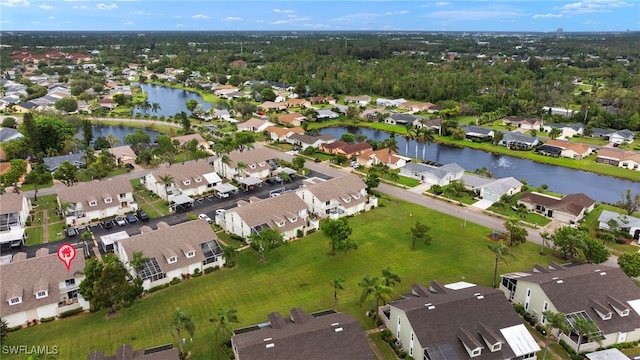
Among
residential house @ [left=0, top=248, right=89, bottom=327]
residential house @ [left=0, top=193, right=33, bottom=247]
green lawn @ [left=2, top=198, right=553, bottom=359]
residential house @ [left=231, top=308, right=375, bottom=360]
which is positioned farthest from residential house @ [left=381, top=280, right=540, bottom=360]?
residential house @ [left=0, top=193, right=33, bottom=247]

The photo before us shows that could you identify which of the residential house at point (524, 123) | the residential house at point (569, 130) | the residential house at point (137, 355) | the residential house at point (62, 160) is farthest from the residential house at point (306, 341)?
the residential house at point (524, 123)

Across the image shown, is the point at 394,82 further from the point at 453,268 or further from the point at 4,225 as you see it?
the point at 4,225

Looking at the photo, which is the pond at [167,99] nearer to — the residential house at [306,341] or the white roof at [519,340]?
→ the residential house at [306,341]

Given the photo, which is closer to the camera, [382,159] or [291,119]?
[382,159]

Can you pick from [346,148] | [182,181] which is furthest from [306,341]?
[346,148]

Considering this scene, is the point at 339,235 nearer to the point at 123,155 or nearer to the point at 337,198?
the point at 337,198

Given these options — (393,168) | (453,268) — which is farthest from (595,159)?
(453,268)
